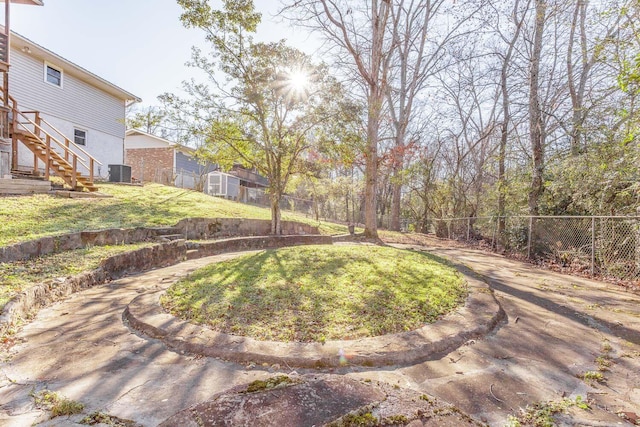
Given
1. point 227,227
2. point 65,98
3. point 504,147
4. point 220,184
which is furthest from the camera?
point 220,184

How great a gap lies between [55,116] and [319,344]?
15.0 m

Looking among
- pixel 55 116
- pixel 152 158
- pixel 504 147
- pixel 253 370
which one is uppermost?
pixel 55 116

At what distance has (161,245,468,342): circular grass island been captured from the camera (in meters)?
2.54

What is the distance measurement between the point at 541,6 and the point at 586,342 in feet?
28.8

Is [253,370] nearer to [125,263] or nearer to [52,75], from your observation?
[125,263]

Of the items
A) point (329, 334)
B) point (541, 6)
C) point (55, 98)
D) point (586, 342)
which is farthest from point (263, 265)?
point (55, 98)

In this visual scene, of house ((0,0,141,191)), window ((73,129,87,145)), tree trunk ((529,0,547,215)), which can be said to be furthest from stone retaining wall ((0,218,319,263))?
window ((73,129,87,145))

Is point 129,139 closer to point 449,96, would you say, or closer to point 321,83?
point 321,83

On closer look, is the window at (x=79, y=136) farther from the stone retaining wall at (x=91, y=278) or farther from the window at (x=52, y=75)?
the stone retaining wall at (x=91, y=278)

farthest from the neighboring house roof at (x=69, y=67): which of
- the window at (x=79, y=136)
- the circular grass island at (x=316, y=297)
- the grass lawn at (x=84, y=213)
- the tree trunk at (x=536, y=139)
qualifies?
the tree trunk at (x=536, y=139)

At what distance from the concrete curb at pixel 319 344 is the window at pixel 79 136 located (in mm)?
13754

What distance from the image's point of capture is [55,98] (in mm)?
11984

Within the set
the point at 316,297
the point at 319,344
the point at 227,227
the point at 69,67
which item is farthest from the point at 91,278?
the point at 69,67

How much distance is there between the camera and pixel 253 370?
1989 millimetres
